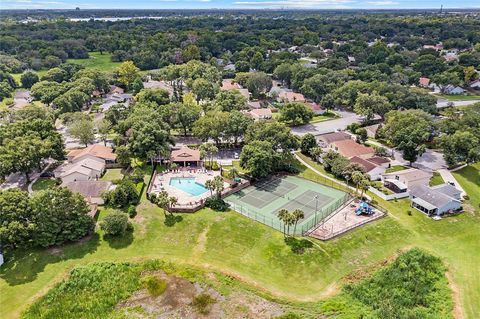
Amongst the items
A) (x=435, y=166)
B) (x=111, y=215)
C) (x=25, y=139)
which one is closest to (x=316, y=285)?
(x=111, y=215)

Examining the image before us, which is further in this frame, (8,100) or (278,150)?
(8,100)

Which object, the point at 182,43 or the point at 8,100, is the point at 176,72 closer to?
the point at 8,100

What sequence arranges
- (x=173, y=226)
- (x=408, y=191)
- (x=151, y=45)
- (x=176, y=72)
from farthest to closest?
(x=151, y=45) → (x=176, y=72) → (x=408, y=191) → (x=173, y=226)

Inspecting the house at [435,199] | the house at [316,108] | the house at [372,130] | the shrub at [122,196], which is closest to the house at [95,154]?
the shrub at [122,196]

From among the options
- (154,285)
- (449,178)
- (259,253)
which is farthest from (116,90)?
(449,178)

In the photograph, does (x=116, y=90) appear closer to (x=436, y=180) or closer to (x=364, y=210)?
(x=364, y=210)

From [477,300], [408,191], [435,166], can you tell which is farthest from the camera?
[435,166]

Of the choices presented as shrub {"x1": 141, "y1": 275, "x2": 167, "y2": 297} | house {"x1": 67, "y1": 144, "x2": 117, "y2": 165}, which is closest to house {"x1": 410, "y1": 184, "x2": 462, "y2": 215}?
shrub {"x1": 141, "y1": 275, "x2": 167, "y2": 297}
